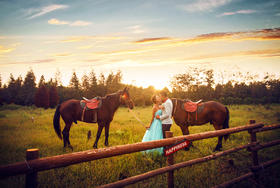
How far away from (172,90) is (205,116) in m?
16.9

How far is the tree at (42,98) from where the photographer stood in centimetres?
3994

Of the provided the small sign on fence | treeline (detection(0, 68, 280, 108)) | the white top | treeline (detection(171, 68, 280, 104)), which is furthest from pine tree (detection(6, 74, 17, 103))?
the small sign on fence

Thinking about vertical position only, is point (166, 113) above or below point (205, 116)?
above

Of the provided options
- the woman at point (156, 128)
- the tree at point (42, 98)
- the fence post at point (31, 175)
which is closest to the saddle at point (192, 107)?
the woman at point (156, 128)

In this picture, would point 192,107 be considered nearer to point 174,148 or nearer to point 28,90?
point 174,148

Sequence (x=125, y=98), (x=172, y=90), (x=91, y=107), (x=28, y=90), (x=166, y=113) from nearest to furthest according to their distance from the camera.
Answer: (x=166, y=113) → (x=91, y=107) → (x=125, y=98) → (x=172, y=90) → (x=28, y=90)

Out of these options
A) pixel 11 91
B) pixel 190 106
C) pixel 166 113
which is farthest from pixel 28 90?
pixel 166 113

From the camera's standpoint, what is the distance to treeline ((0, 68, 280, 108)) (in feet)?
67.6

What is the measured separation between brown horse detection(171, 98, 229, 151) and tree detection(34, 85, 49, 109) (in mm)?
40905

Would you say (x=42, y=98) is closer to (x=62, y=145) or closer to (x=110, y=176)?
(x=62, y=145)

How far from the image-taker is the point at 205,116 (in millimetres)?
7066

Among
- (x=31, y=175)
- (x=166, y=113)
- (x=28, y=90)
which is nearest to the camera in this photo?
(x=31, y=175)

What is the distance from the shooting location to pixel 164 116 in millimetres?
5449

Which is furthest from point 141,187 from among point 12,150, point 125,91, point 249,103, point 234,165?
point 249,103
